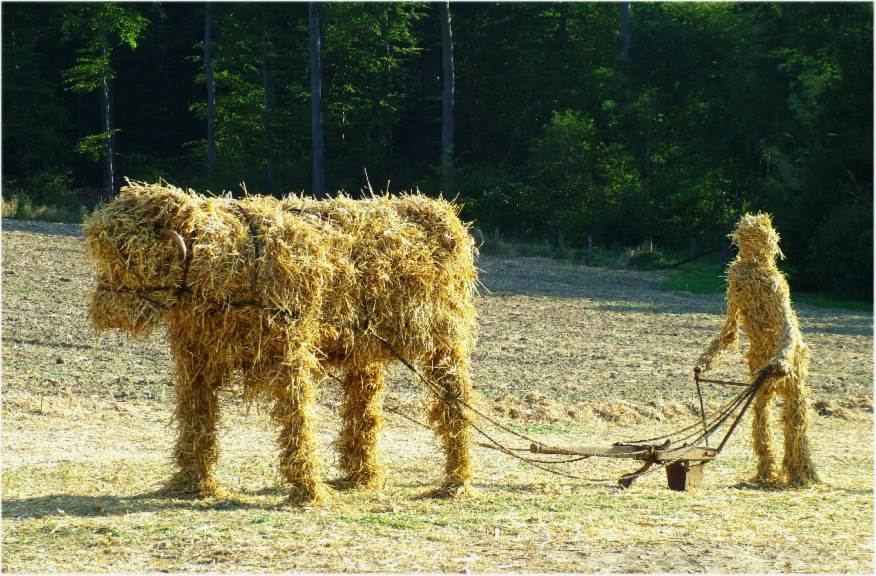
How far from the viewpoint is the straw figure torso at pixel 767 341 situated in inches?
401

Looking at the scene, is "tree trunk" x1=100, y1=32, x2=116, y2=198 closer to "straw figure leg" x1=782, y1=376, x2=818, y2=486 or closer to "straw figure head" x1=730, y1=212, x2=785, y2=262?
"straw figure head" x1=730, y1=212, x2=785, y2=262

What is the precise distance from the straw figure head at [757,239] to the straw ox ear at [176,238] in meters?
5.37

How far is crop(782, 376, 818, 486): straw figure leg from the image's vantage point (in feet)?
33.5

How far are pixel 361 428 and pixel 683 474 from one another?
302 centimetres

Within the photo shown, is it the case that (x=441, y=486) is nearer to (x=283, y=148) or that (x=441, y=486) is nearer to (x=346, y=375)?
(x=346, y=375)

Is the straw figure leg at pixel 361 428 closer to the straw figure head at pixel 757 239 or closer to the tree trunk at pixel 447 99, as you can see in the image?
the straw figure head at pixel 757 239

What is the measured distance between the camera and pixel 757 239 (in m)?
10.4

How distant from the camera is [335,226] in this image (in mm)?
8844

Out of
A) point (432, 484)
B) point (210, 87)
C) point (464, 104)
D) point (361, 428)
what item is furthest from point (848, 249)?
point (210, 87)

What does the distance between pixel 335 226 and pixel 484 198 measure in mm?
34222

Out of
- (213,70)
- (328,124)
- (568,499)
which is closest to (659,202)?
(328,124)

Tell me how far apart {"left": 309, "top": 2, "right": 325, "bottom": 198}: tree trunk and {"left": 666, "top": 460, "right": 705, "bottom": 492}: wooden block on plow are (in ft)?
102

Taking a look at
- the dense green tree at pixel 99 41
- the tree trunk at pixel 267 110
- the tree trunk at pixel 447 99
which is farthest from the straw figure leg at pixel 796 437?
the tree trunk at pixel 267 110

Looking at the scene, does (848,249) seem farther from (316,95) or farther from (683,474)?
(683,474)
